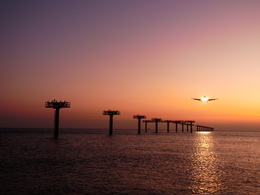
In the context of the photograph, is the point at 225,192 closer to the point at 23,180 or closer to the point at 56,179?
the point at 56,179

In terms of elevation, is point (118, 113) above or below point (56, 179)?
above

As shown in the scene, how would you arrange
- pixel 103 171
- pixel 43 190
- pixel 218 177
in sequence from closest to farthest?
1. pixel 43 190
2. pixel 218 177
3. pixel 103 171

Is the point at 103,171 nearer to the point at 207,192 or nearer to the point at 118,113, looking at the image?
the point at 207,192

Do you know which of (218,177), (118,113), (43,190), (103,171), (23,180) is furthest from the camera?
(118,113)

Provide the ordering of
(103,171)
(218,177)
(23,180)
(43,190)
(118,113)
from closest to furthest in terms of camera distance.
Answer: (43,190) → (23,180) → (218,177) → (103,171) → (118,113)

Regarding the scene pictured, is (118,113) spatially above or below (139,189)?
above

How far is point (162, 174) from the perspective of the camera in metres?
23.0

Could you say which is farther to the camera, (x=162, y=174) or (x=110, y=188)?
(x=162, y=174)

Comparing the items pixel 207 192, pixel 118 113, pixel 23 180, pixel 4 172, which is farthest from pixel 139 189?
pixel 118 113

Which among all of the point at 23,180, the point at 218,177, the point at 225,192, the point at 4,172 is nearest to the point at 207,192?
the point at 225,192

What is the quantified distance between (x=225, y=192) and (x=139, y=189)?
5.36 m

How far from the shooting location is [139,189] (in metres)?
17.5

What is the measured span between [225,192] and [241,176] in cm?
635

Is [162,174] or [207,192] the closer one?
[207,192]
